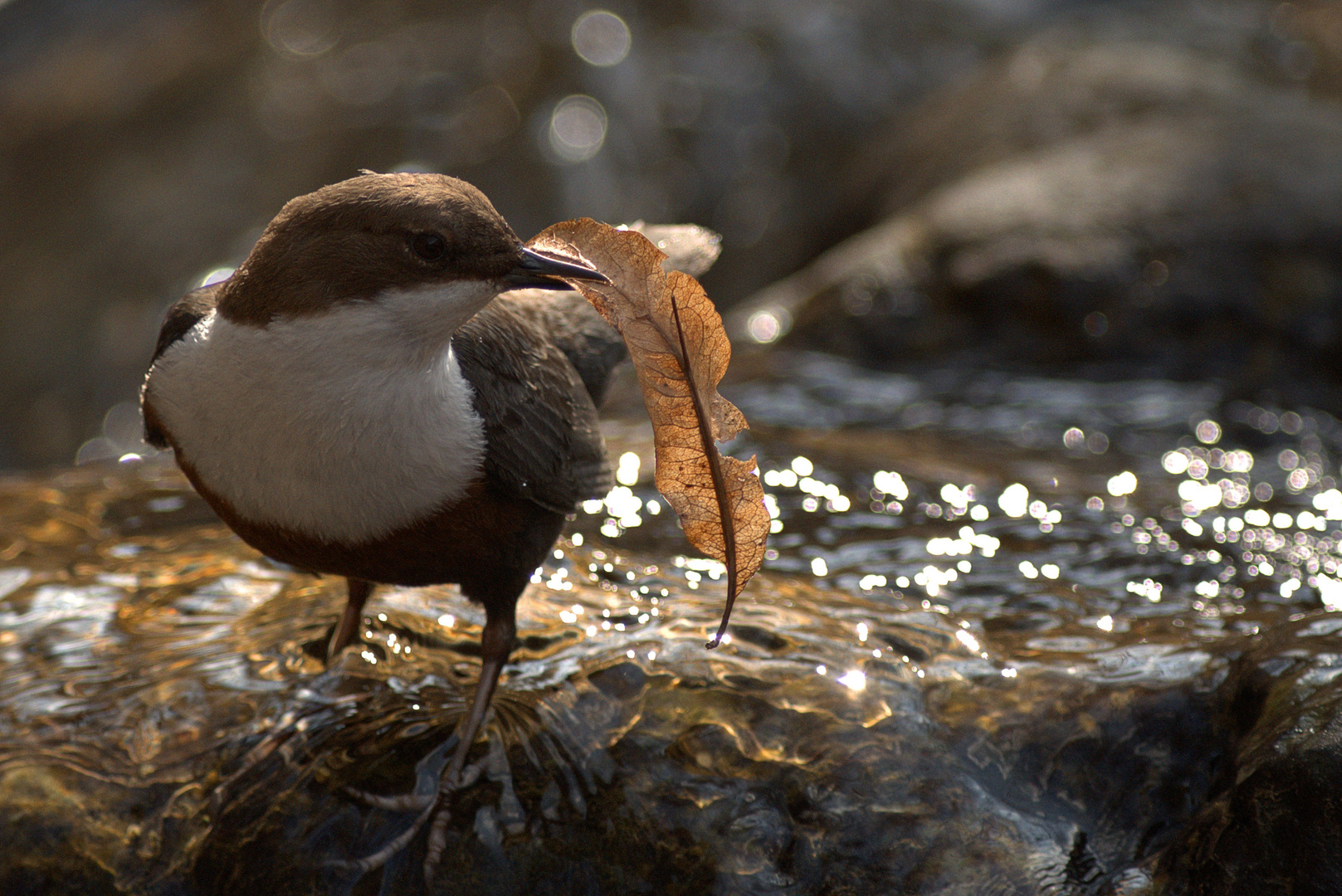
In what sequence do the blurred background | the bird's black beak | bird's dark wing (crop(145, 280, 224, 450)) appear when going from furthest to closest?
the blurred background, bird's dark wing (crop(145, 280, 224, 450)), the bird's black beak

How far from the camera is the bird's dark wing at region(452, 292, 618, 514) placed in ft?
7.79

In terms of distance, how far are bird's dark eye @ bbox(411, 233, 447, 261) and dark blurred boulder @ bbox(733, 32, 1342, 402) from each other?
3.33 meters

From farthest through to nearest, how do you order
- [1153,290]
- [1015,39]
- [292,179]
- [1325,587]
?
[1015,39], [292,179], [1153,290], [1325,587]

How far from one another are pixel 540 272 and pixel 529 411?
0.47 meters

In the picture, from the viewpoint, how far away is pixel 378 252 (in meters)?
2.06

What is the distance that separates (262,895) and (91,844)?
38 cm

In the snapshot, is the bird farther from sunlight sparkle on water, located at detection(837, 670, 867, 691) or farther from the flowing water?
sunlight sparkle on water, located at detection(837, 670, 867, 691)

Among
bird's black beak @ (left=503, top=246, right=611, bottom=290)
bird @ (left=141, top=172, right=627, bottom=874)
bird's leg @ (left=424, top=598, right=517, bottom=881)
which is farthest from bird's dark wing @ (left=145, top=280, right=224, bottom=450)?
bird's leg @ (left=424, top=598, right=517, bottom=881)

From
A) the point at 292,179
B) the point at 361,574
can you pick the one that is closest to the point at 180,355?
the point at 361,574

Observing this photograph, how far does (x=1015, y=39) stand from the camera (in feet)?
27.7

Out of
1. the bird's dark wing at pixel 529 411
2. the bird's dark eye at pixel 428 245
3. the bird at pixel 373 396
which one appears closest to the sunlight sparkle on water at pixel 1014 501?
the bird's dark wing at pixel 529 411

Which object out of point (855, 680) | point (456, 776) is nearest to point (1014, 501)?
point (855, 680)

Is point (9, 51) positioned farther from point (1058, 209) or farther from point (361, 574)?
point (361, 574)

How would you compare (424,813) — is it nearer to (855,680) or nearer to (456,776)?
(456,776)
